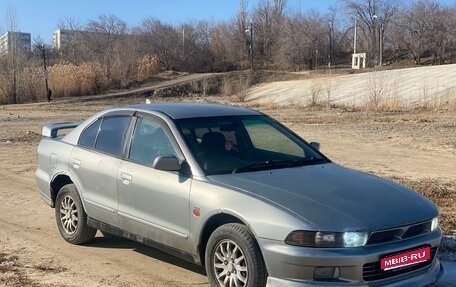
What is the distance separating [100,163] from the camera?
6.04m

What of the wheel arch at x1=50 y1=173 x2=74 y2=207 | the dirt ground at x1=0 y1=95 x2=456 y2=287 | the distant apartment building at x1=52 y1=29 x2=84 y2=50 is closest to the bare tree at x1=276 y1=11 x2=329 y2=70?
the distant apartment building at x1=52 y1=29 x2=84 y2=50

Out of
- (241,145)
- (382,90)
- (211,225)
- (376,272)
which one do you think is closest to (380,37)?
(382,90)

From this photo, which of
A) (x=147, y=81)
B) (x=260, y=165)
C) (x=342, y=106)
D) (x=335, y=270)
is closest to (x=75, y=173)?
(x=260, y=165)

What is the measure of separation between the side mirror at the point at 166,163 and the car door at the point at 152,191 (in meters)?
0.10

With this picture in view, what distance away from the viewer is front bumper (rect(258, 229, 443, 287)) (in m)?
4.11

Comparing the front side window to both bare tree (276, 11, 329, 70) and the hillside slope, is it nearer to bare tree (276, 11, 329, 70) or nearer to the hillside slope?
the hillside slope

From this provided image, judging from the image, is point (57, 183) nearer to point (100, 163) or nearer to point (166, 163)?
point (100, 163)

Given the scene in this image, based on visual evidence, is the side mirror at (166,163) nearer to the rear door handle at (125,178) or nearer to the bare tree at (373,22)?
the rear door handle at (125,178)

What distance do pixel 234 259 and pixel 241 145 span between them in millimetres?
1339

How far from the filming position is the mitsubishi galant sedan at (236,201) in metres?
4.19

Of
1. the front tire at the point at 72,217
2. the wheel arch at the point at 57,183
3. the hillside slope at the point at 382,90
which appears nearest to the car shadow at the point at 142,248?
the front tire at the point at 72,217

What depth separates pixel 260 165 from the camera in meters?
5.27

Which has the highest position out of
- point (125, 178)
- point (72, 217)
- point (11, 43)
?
point (11, 43)

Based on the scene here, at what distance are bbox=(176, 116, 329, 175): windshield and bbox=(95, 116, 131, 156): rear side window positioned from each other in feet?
2.39
